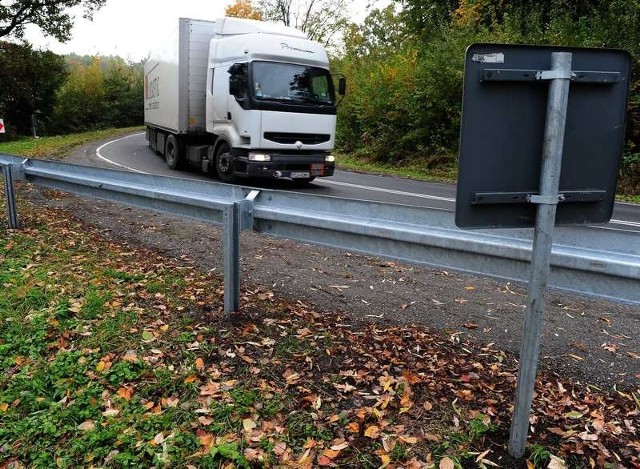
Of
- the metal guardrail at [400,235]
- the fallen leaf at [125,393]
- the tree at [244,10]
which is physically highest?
the tree at [244,10]

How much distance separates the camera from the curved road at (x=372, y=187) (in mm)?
10909

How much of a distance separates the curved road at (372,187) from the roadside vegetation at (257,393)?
622cm

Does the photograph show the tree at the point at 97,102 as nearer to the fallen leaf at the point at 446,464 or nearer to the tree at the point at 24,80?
the tree at the point at 24,80

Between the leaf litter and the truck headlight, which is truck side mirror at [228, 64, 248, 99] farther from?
the leaf litter

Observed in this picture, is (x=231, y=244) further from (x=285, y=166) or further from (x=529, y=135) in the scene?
(x=285, y=166)

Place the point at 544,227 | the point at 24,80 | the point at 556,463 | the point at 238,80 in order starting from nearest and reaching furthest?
the point at 544,227
the point at 556,463
the point at 238,80
the point at 24,80

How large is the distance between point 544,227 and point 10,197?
237 inches

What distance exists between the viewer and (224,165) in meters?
12.8

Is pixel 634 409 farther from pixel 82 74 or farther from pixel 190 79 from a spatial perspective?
pixel 82 74

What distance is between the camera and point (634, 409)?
2936 millimetres

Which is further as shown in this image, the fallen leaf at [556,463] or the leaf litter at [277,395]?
the leaf litter at [277,395]

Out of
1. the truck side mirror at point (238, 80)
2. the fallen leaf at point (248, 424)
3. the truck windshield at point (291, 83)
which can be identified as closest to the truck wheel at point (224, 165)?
the truck side mirror at point (238, 80)

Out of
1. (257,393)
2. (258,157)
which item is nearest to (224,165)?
(258,157)

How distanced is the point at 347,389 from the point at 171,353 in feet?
3.93
